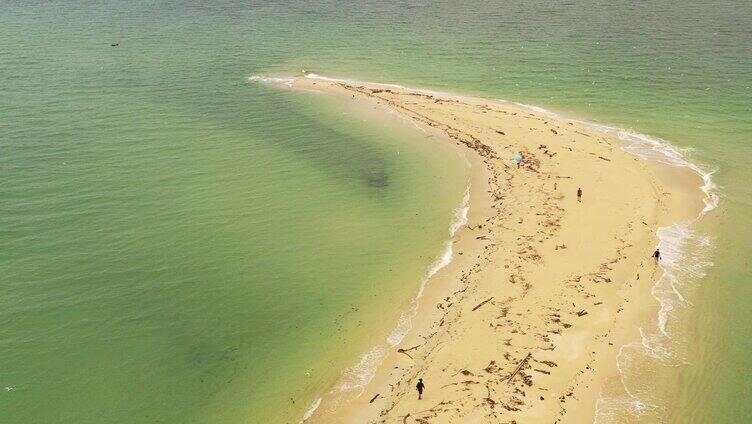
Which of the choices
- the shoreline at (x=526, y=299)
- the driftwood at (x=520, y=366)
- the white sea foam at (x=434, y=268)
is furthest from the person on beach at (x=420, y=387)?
the white sea foam at (x=434, y=268)

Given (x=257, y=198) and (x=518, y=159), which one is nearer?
(x=257, y=198)

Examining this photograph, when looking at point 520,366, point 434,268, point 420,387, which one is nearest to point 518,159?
point 434,268

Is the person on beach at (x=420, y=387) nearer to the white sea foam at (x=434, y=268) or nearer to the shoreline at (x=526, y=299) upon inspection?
the shoreline at (x=526, y=299)

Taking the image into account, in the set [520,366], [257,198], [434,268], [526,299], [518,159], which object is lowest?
[520,366]

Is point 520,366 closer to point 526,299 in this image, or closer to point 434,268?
point 526,299

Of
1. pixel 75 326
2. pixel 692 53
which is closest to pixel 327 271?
pixel 75 326

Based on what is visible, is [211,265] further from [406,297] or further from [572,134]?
[572,134]

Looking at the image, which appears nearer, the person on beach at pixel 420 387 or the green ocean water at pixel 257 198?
the person on beach at pixel 420 387
